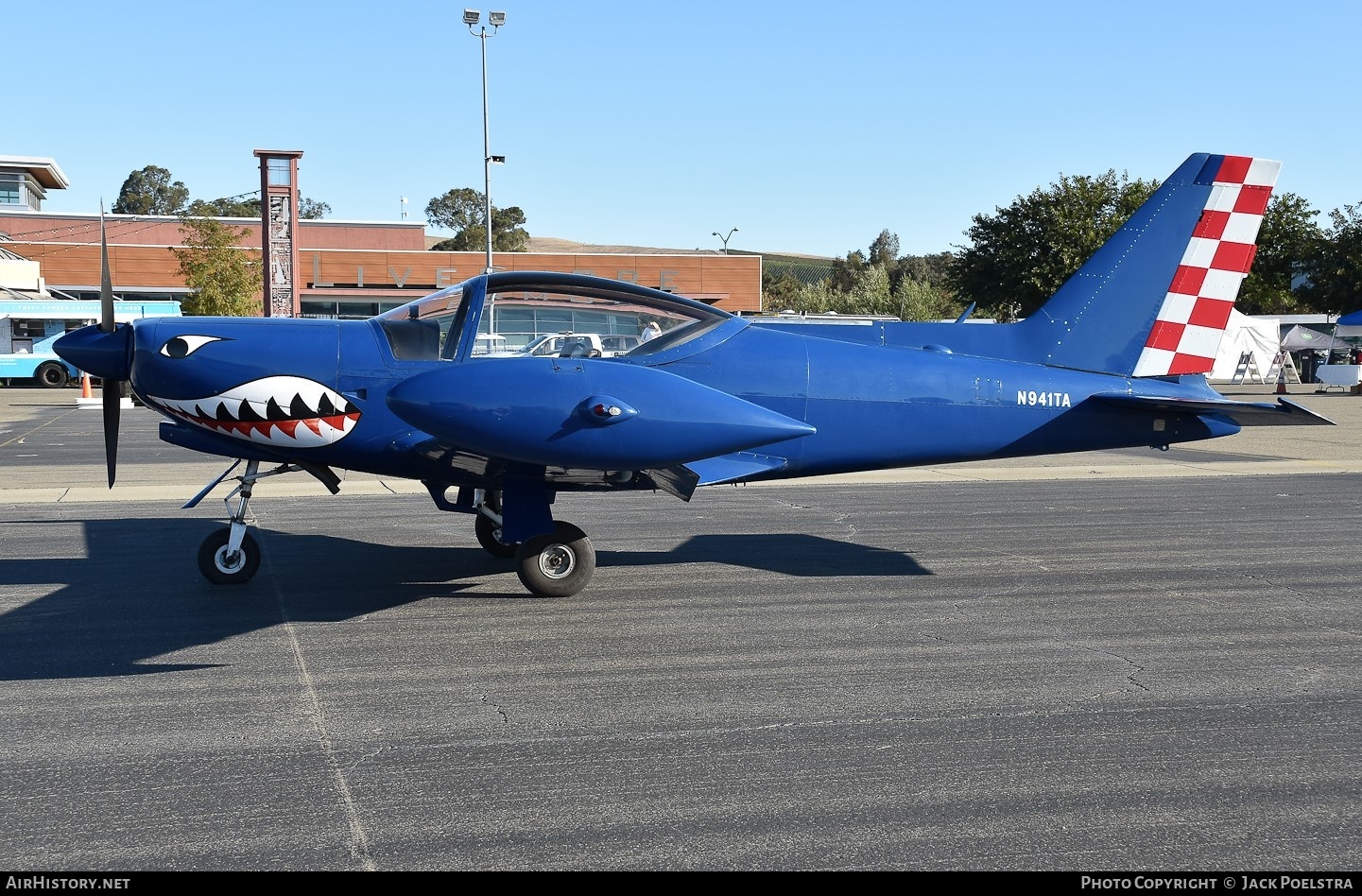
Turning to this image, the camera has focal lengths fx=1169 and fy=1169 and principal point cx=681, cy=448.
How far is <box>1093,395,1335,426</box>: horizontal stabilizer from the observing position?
8.48 m

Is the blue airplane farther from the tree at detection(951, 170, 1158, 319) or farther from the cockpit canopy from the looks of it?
the tree at detection(951, 170, 1158, 319)

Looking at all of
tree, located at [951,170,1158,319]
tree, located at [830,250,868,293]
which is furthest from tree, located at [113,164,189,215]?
tree, located at [951,170,1158,319]

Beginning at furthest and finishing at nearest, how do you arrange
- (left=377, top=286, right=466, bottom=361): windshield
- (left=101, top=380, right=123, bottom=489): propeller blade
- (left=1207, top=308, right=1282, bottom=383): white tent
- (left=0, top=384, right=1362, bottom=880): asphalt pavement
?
(left=1207, top=308, right=1282, bottom=383): white tent < (left=101, top=380, right=123, bottom=489): propeller blade < (left=377, top=286, right=466, bottom=361): windshield < (left=0, top=384, right=1362, bottom=880): asphalt pavement

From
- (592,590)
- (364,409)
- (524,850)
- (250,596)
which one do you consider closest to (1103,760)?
(524,850)

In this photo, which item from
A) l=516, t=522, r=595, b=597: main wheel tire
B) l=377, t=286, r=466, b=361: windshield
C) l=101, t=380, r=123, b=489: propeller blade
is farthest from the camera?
l=101, t=380, r=123, b=489: propeller blade

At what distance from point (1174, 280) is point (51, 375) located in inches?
1745

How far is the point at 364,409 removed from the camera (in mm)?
7734

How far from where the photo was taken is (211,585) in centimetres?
845

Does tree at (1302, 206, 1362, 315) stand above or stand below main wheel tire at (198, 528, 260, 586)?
above

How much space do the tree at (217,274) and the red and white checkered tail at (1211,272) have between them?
157ft

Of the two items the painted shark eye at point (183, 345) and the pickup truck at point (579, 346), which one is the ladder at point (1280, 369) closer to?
the pickup truck at point (579, 346)

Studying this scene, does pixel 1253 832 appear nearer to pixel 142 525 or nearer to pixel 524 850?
pixel 524 850

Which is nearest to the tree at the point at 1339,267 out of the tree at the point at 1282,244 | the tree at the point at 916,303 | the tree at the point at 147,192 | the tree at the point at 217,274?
the tree at the point at 1282,244

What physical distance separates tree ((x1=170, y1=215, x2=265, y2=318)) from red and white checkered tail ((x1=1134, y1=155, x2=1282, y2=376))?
157ft
